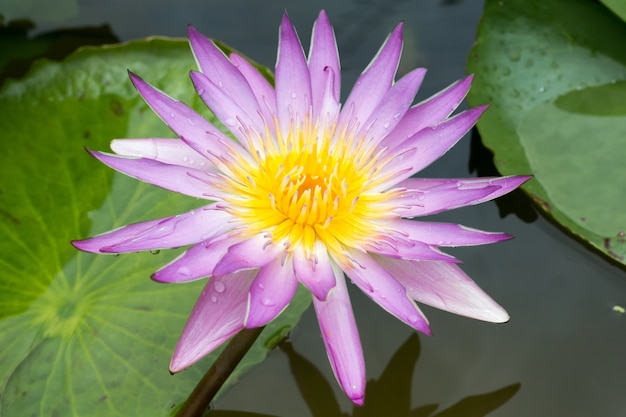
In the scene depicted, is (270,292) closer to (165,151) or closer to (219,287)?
(219,287)

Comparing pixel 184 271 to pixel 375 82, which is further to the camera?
pixel 375 82

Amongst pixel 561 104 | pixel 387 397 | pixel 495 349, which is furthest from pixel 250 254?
pixel 561 104

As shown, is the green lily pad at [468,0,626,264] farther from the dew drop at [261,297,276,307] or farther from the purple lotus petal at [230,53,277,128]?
the dew drop at [261,297,276,307]

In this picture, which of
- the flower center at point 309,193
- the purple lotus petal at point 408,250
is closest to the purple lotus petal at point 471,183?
the flower center at point 309,193

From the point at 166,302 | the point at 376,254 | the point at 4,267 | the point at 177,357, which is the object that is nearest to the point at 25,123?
the point at 4,267

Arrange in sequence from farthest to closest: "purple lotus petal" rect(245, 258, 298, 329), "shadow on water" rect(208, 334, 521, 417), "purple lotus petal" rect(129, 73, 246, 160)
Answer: "shadow on water" rect(208, 334, 521, 417) → "purple lotus petal" rect(129, 73, 246, 160) → "purple lotus petal" rect(245, 258, 298, 329)

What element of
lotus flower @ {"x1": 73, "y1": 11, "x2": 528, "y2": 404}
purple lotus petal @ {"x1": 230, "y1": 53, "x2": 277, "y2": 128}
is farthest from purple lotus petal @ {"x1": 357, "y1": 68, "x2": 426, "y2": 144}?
purple lotus petal @ {"x1": 230, "y1": 53, "x2": 277, "y2": 128}

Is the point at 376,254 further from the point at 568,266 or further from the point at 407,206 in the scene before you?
the point at 568,266
